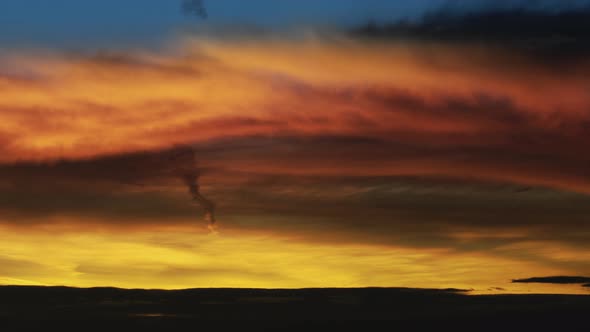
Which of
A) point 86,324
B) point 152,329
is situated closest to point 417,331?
point 152,329

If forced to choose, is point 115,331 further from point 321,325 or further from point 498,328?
point 498,328

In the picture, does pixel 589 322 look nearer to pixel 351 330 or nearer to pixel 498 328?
pixel 498 328

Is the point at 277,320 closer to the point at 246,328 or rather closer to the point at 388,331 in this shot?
the point at 246,328

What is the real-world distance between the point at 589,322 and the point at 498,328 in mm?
14176

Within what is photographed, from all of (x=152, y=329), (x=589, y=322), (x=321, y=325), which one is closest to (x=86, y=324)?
(x=152, y=329)

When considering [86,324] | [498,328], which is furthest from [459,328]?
[86,324]

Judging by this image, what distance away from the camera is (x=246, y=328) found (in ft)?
365

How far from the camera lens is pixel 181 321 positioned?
374 ft

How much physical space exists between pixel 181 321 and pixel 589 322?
220 ft

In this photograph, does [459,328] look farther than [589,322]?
Yes

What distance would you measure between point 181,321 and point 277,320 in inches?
659

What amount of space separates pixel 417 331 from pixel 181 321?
40.7 metres

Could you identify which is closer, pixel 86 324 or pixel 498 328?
pixel 498 328

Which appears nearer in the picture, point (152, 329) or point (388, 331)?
point (152, 329)
